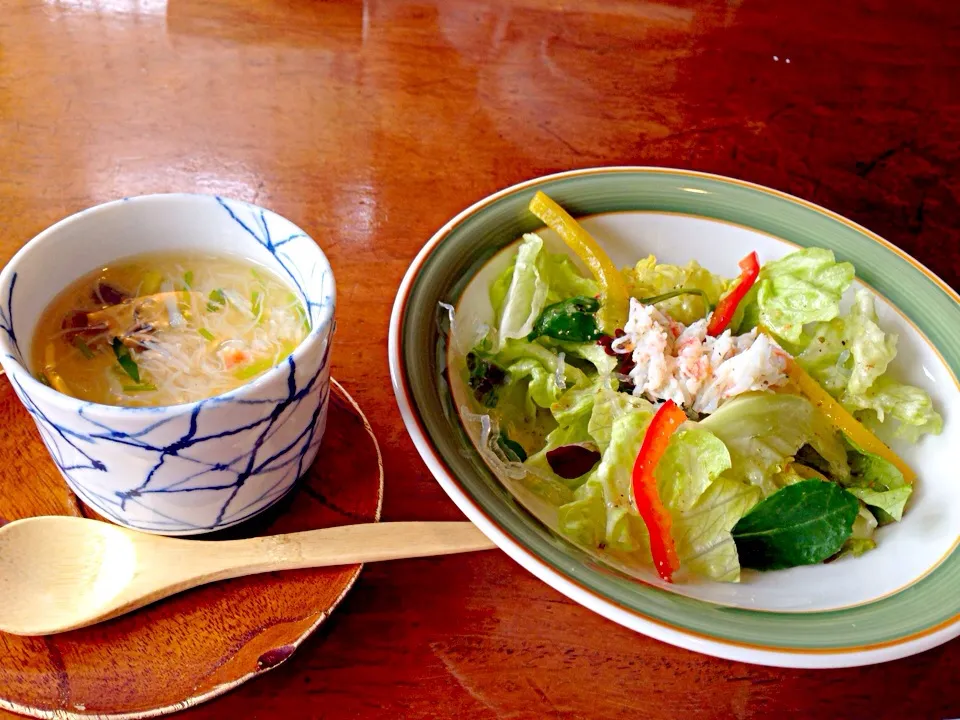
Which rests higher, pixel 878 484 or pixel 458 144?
pixel 458 144

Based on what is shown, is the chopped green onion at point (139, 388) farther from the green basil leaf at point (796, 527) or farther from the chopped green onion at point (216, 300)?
the green basil leaf at point (796, 527)

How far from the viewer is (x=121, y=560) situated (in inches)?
37.2

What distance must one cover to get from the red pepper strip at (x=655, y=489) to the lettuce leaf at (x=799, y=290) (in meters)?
0.35

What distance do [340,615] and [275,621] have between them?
12 cm

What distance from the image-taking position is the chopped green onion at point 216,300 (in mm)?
1130

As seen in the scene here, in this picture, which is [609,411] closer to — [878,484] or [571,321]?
[571,321]

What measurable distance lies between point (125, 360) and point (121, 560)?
0.88 feet

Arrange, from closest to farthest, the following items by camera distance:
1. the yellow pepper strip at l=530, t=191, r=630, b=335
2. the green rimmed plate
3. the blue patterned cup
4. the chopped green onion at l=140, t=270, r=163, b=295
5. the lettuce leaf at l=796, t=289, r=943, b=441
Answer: the blue patterned cup → the green rimmed plate → the chopped green onion at l=140, t=270, r=163, b=295 → the lettuce leaf at l=796, t=289, r=943, b=441 → the yellow pepper strip at l=530, t=191, r=630, b=335

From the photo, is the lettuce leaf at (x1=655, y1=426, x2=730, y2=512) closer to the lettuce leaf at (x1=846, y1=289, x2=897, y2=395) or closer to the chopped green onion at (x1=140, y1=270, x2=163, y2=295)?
the lettuce leaf at (x1=846, y1=289, x2=897, y2=395)

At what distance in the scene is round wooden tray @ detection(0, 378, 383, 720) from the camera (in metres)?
0.85

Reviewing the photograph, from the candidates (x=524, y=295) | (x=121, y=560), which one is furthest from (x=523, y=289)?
(x=121, y=560)

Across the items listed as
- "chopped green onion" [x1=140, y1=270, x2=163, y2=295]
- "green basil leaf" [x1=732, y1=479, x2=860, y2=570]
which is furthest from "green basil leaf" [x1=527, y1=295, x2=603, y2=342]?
"chopped green onion" [x1=140, y1=270, x2=163, y2=295]

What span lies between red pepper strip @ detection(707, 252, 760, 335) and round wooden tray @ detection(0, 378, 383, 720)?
0.75m

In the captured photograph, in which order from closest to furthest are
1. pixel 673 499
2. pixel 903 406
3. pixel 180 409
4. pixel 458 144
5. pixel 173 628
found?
pixel 180 409 → pixel 173 628 → pixel 673 499 → pixel 903 406 → pixel 458 144
